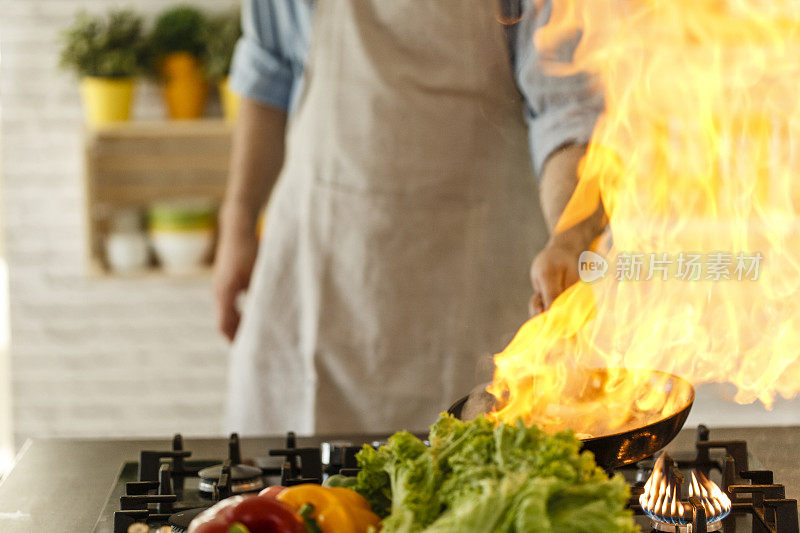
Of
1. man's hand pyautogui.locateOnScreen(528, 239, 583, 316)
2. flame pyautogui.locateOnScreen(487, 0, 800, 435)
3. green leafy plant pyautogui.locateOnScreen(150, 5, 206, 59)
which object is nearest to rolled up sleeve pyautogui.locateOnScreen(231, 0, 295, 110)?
flame pyautogui.locateOnScreen(487, 0, 800, 435)

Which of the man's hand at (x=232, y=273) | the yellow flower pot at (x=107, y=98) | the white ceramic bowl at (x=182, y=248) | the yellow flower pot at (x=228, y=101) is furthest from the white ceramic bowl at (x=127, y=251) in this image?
the man's hand at (x=232, y=273)

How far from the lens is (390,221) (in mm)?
1471

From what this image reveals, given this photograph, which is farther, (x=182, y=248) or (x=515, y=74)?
(x=182, y=248)

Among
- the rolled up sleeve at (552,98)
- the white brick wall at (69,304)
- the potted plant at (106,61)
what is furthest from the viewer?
the white brick wall at (69,304)

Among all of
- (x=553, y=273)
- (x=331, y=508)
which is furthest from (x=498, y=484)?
(x=553, y=273)

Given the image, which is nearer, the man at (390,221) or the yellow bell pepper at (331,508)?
the yellow bell pepper at (331,508)

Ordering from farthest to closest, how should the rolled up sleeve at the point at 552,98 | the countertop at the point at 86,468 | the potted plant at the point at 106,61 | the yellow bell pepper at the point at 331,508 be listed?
the potted plant at the point at 106,61 < the rolled up sleeve at the point at 552,98 < the countertop at the point at 86,468 < the yellow bell pepper at the point at 331,508

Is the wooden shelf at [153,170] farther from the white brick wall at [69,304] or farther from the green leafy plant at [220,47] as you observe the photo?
the green leafy plant at [220,47]

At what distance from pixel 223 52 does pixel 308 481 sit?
5.82 ft

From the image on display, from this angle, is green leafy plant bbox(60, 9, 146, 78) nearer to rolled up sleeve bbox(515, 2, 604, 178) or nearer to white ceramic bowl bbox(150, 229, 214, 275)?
white ceramic bowl bbox(150, 229, 214, 275)

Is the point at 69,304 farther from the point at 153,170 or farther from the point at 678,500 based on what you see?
the point at 678,500

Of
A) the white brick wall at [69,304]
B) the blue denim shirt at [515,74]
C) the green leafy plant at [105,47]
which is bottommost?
the white brick wall at [69,304]

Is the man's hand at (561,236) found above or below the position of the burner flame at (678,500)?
above

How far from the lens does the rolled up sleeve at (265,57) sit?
1.60 metres
